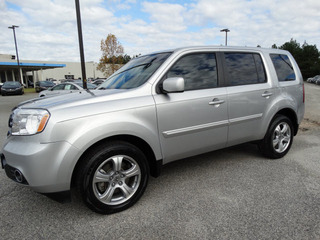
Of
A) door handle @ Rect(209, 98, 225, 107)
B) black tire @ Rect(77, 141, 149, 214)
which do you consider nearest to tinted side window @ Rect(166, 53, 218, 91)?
door handle @ Rect(209, 98, 225, 107)

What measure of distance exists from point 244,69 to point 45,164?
290cm

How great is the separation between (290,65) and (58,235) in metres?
4.23

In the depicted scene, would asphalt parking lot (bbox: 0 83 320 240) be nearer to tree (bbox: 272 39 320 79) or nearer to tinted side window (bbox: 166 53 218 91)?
tinted side window (bbox: 166 53 218 91)

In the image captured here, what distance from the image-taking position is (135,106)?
2.63m

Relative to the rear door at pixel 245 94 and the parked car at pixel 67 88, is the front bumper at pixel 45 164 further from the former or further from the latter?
the parked car at pixel 67 88

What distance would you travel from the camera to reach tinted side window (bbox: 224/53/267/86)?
3.44 m

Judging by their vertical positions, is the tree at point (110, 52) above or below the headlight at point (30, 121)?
above

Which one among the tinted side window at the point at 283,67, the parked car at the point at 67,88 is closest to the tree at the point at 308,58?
the parked car at the point at 67,88

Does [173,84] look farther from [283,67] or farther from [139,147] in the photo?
[283,67]

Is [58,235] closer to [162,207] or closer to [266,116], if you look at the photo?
[162,207]

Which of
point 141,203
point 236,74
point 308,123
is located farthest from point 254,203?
point 308,123

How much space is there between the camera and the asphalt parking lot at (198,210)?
7.45ft

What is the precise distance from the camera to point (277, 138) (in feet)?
13.2

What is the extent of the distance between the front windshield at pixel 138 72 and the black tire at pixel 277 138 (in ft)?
6.87
